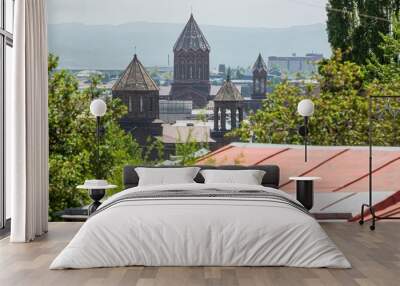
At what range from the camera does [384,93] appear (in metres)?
9.23

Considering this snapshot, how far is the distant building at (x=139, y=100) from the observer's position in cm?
923

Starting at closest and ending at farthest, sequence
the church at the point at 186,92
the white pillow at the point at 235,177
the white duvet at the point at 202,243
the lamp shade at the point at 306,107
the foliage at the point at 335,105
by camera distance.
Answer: the white duvet at the point at 202,243, the white pillow at the point at 235,177, the lamp shade at the point at 306,107, the foliage at the point at 335,105, the church at the point at 186,92

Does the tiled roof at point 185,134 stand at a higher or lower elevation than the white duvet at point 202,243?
higher

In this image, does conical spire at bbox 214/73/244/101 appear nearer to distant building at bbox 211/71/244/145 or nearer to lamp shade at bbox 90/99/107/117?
distant building at bbox 211/71/244/145

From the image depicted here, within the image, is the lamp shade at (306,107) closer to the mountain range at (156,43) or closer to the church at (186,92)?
the church at (186,92)

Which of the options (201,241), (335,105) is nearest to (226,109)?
(335,105)

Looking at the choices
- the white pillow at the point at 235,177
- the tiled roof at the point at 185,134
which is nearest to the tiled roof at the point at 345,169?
the tiled roof at the point at 185,134

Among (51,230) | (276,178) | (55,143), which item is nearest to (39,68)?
(51,230)

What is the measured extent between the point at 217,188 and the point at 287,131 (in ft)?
8.90

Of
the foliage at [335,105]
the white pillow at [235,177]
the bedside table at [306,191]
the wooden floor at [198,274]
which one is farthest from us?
the foliage at [335,105]

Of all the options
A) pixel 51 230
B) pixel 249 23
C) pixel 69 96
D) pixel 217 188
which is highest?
pixel 249 23

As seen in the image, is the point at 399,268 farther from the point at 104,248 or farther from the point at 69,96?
the point at 69,96

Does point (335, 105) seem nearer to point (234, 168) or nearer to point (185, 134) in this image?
point (234, 168)

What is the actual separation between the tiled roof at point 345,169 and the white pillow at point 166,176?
1.21 meters
